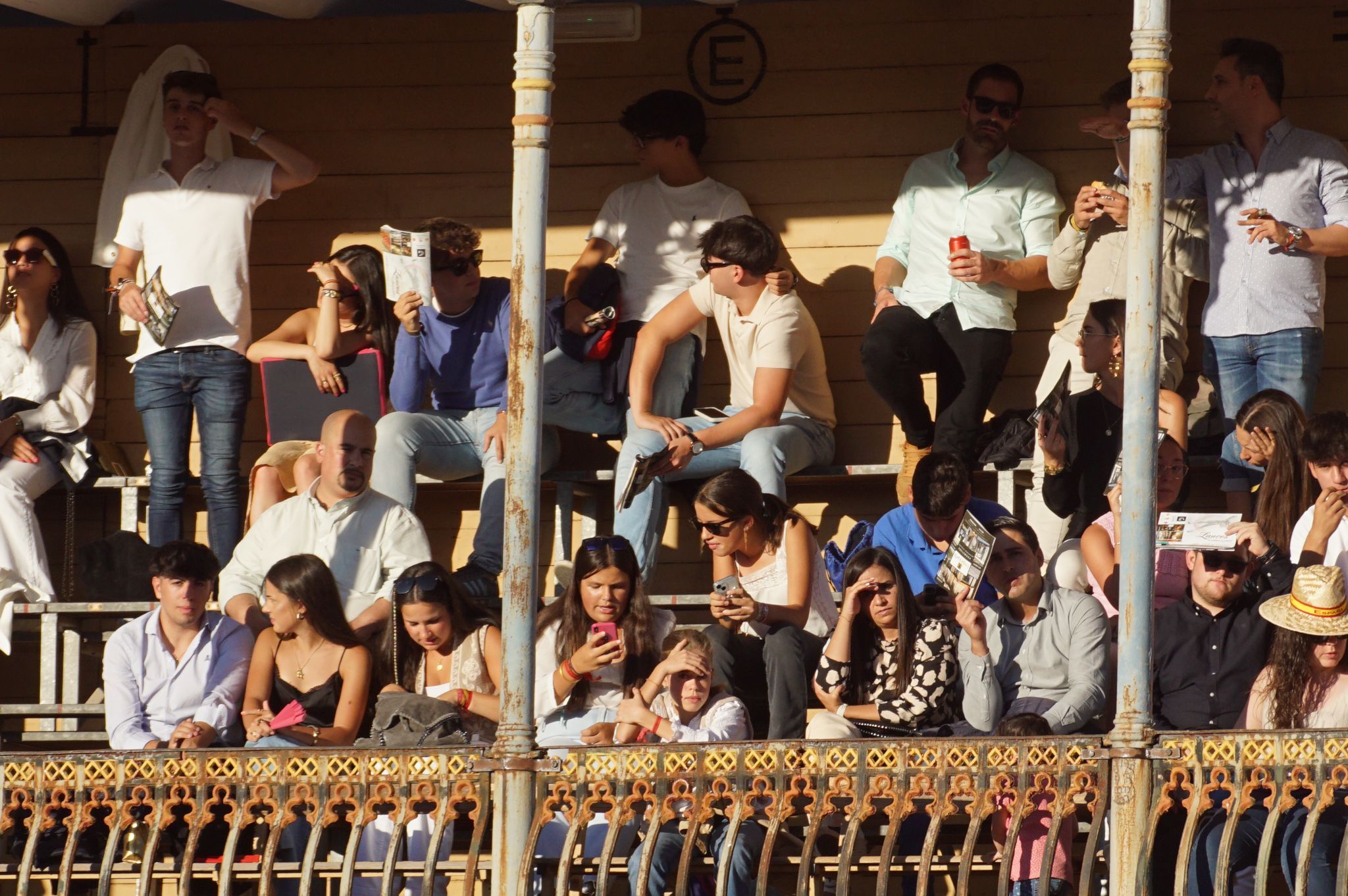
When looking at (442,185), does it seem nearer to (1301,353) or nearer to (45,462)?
(45,462)

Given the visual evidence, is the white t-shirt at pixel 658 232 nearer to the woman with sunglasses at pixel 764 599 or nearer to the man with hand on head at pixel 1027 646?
the woman with sunglasses at pixel 764 599

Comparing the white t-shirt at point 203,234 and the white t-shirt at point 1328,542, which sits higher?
the white t-shirt at point 203,234

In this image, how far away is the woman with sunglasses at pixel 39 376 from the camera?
945 centimetres

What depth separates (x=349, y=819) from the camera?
6.78 metres

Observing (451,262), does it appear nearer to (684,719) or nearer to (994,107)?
(994,107)

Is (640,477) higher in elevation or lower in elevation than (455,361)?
lower

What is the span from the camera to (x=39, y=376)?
9758 millimetres

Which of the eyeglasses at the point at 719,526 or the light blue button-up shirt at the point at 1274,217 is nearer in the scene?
the eyeglasses at the point at 719,526

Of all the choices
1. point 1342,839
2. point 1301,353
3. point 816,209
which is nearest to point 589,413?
point 816,209

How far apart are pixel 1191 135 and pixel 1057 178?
584mm

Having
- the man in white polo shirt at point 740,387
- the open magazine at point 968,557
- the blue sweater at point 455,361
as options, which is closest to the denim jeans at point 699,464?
the man in white polo shirt at point 740,387

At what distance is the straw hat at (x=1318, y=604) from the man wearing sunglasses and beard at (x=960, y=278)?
2378 millimetres

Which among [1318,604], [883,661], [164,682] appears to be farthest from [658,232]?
[1318,604]

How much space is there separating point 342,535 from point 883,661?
226 centimetres
